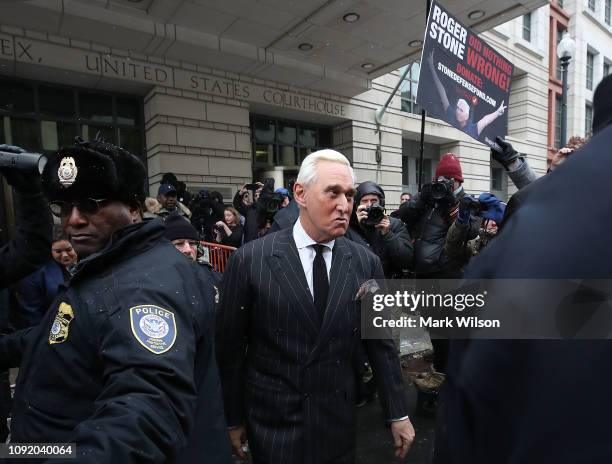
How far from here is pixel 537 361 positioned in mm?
488

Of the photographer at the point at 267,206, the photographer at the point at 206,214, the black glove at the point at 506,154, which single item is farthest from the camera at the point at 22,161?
the photographer at the point at 206,214

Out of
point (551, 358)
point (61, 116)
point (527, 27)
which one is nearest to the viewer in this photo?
point (551, 358)

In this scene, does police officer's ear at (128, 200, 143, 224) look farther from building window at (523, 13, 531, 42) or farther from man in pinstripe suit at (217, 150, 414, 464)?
building window at (523, 13, 531, 42)

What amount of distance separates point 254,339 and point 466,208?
2462 millimetres

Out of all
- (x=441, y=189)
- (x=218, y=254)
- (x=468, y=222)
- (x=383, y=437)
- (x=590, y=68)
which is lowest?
(x=383, y=437)

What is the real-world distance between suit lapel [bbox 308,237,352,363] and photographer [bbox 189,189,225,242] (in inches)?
179

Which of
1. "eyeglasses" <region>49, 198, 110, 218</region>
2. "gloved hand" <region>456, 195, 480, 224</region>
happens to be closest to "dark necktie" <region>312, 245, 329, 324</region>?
"eyeglasses" <region>49, 198, 110, 218</region>

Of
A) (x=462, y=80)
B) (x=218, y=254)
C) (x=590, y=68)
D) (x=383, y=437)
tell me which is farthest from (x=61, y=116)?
(x=590, y=68)

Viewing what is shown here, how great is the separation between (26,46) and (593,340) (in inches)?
348

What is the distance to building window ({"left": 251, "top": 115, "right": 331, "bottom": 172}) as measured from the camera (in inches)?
409

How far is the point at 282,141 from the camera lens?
10867 mm

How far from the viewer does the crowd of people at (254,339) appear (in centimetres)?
Result: 50

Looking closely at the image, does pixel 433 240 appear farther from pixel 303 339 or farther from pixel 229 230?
pixel 229 230

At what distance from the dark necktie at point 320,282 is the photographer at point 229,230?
12.8ft
